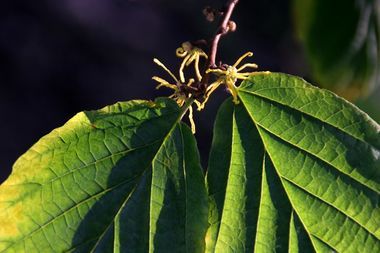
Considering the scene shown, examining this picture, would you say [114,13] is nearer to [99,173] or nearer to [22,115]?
[22,115]

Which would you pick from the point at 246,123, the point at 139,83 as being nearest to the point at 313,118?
the point at 246,123

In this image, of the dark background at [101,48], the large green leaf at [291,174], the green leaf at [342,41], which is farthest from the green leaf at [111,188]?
the dark background at [101,48]

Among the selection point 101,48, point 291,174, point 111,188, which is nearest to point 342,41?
point 291,174

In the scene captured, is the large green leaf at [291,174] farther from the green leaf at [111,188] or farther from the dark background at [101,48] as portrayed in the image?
the dark background at [101,48]

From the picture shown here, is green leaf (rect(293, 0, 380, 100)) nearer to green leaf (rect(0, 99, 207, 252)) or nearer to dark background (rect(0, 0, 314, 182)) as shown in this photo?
green leaf (rect(0, 99, 207, 252))

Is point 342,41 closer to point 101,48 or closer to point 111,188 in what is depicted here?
point 111,188
